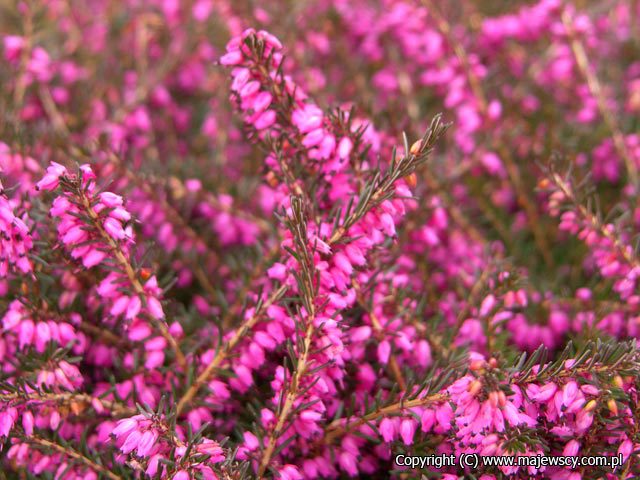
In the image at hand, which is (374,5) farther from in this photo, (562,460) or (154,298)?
(562,460)

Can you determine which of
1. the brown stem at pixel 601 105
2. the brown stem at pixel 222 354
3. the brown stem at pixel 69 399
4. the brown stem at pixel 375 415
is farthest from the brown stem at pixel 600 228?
the brown stem at pixel 69 399

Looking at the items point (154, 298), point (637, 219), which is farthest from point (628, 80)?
point (154, 298)

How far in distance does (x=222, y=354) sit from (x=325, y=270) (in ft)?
1.28

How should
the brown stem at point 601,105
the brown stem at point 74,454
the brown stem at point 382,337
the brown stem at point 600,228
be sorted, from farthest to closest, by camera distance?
the brown stem at point 601,105
the brown stem at point 600,228
the brown stem at point 382,337
the brown stem at point 74,454

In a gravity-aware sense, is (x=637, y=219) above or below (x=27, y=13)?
below

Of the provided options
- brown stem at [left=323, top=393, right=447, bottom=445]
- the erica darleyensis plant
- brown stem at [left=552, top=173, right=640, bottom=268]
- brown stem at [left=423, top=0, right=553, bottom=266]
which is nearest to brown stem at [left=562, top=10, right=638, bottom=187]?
the erica darleyensis plant

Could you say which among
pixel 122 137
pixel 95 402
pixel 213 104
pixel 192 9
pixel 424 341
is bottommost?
pixel 95 402

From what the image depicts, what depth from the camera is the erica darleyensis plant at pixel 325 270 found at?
1.50 meters

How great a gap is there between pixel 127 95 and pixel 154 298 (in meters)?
1.73

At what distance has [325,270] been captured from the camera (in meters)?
1.56

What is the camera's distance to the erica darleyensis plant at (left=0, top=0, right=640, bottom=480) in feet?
4.93

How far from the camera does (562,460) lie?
4.94 ft

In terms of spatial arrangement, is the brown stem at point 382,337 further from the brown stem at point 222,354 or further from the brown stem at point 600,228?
the brown stem at point 600,228

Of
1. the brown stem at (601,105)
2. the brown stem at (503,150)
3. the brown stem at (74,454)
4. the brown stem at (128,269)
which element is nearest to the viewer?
the brown stem at (128,269)
